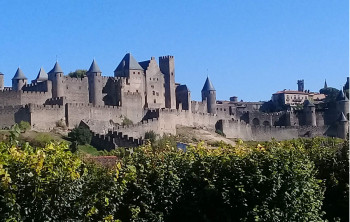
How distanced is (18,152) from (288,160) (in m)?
8.31

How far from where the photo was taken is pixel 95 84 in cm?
7056

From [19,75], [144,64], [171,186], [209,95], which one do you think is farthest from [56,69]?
[171,186]

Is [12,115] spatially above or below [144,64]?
below

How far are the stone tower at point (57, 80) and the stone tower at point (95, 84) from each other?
12.5 ft

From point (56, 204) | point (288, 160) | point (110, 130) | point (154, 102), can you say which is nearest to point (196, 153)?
point (288, 160)

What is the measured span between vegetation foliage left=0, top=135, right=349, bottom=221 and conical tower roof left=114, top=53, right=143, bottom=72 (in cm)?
5518

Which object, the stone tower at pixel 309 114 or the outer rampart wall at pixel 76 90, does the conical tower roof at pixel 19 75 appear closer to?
the outer rampart wall at pixel 76 90

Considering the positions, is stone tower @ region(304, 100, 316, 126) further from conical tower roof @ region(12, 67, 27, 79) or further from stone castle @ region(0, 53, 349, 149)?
conical tower roof @ region(12, 67, 27, 79)

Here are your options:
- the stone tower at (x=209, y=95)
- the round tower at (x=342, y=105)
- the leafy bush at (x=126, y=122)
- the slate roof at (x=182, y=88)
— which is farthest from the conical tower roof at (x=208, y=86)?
the leafy bush at (x=126, y=122)

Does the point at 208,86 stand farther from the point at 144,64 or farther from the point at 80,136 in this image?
the point at 80,136

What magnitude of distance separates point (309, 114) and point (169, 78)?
2738 cm

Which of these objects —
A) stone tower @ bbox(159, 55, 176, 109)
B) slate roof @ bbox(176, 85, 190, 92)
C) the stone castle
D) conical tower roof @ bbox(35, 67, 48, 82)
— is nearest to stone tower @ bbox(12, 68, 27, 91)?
the stone castle

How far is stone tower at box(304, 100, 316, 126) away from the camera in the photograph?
97062 millimetres

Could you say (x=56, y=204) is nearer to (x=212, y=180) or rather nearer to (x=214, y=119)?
(x=212, y=180)
